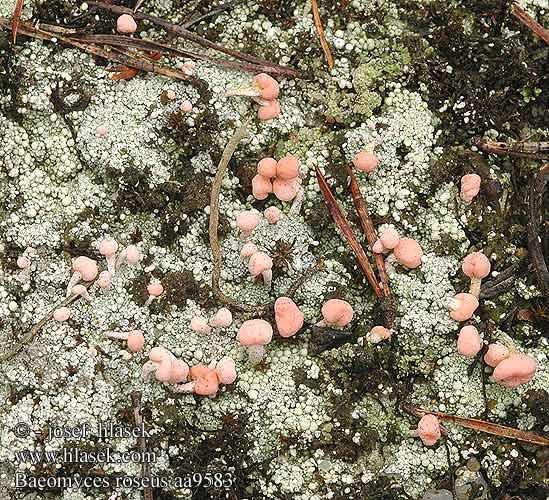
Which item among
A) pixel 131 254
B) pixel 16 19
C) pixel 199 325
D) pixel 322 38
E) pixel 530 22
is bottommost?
pixel 199 325

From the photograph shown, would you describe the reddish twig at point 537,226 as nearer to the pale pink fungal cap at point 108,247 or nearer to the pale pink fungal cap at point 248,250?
the pale pink fungal cap at point 248,250

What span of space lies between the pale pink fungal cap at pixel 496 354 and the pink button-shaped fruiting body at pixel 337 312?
663 mm

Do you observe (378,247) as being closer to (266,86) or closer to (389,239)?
(389,239)

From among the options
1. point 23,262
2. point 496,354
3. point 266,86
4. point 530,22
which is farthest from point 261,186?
point 530,22

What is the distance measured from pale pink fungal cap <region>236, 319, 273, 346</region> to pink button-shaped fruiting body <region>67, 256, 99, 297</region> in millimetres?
763

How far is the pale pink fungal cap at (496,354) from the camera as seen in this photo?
3.30m

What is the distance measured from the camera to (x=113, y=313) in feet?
11.2

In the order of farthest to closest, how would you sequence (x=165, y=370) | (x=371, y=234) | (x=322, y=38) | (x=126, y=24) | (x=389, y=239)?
(x=322, y=38) → (x=126, y=24) → (x=371, y=234) → (x=389, y=239) → (x=165, y=370)

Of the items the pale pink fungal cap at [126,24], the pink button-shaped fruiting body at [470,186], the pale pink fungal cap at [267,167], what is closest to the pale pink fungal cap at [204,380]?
the pale pink fungal cap at [267,167]

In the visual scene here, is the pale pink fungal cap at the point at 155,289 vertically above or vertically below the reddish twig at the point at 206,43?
below

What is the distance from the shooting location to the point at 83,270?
11.1ft

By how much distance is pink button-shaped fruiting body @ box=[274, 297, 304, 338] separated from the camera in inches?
129

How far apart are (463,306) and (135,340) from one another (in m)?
1.54

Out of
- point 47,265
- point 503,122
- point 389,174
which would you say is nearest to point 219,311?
point 47,265
